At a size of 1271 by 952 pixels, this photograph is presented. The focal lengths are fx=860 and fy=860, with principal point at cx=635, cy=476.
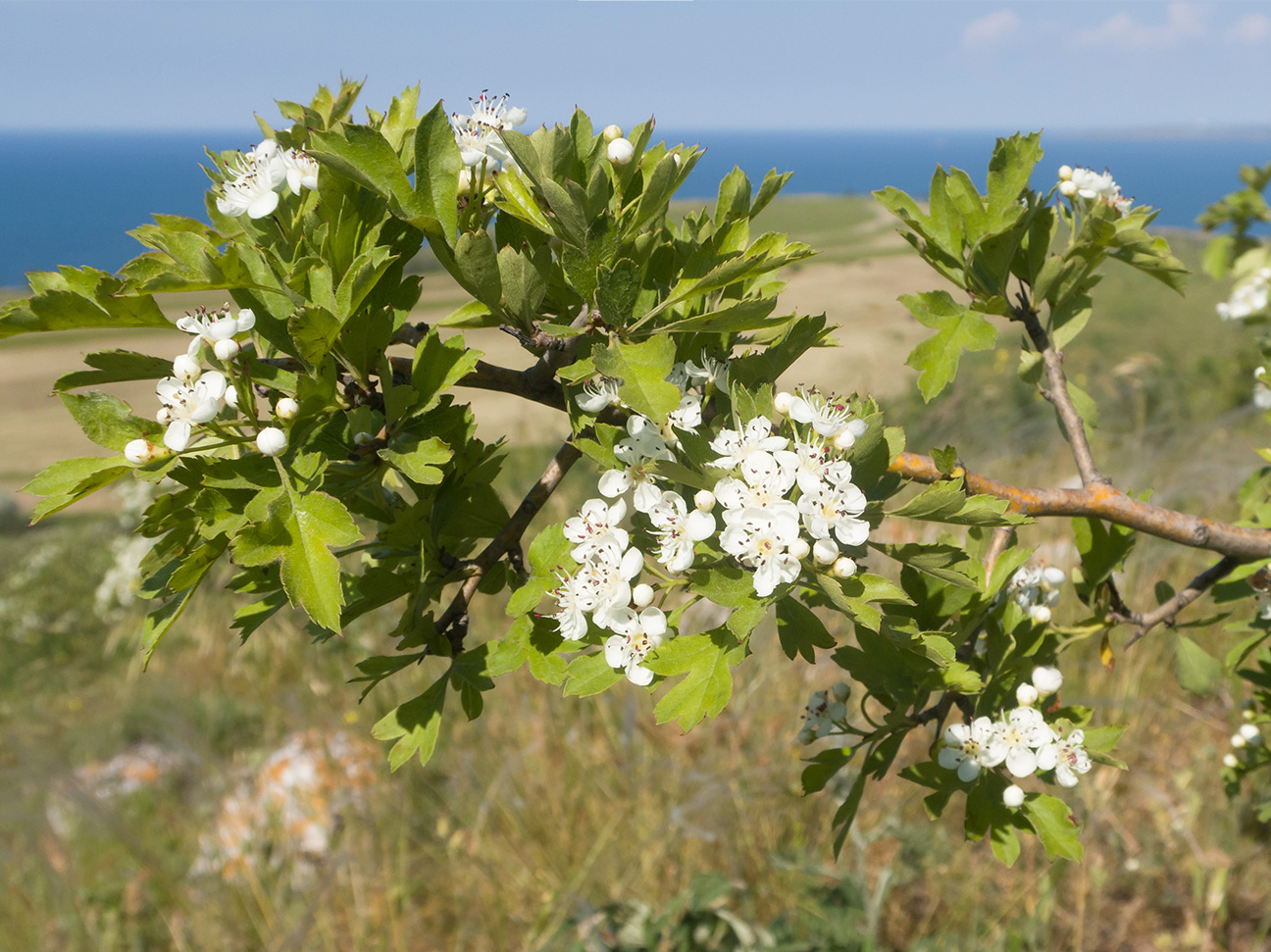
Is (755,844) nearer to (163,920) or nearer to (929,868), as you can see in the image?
(929,868)

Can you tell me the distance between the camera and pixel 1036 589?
3.92 feet

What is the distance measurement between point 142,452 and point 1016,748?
970 millimetres

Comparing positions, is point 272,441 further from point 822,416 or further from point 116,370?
point 822,416

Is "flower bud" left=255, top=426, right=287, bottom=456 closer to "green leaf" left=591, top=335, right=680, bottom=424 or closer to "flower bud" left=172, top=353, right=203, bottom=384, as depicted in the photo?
"flower bud" left=172, top=353, right=203, bottom=384

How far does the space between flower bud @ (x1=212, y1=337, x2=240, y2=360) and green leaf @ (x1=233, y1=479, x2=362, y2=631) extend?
0.13 meters

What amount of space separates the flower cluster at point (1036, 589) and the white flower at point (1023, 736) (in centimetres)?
13

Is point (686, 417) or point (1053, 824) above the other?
point (686, 417)

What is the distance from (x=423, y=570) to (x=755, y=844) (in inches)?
98.9

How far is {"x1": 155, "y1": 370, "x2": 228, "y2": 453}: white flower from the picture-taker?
734 millimetres

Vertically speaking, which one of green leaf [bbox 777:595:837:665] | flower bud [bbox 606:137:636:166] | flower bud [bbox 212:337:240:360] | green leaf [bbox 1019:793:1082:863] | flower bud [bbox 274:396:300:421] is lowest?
green leaf [bbox 1019:793:1082:863]

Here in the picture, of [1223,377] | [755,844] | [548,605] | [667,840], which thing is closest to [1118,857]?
[755,844]

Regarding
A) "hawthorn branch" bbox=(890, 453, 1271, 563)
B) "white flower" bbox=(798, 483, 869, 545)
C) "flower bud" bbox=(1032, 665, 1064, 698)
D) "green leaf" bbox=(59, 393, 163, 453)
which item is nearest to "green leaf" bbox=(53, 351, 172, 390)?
"green leaf" bbox=(59, 393, 163, 453)

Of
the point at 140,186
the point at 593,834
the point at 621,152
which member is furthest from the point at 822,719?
the point at 140,186

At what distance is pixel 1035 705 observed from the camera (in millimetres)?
1098
